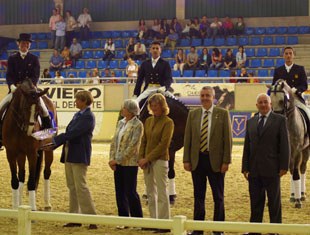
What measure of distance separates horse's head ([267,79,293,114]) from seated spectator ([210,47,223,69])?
18.0 meters

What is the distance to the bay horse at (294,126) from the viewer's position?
11.7 m

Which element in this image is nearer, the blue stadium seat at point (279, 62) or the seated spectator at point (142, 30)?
the blue stadium seat at point (279, 62)

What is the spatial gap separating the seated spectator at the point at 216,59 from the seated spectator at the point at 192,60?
2.27ft

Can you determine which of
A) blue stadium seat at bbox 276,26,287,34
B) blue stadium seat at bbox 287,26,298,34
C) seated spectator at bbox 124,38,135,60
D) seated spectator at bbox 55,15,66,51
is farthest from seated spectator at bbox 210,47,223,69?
seated spectator at bbox 55,15,66,51

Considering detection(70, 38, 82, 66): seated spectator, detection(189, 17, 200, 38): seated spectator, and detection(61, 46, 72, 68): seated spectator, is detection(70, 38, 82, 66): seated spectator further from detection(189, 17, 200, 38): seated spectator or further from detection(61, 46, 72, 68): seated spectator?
detection(189, 17, 200, 38): seated spectator

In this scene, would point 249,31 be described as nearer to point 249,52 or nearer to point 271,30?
point 271,30

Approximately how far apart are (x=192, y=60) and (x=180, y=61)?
0.56 metres

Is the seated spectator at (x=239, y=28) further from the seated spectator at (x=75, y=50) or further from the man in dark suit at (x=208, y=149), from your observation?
the man in dark suit at (x=208, y=149)

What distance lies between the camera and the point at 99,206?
11922 mm

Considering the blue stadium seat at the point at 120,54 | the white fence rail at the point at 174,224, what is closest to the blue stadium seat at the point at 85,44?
the blue stadium seat at the point at 120,54

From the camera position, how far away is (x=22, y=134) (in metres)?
11.1

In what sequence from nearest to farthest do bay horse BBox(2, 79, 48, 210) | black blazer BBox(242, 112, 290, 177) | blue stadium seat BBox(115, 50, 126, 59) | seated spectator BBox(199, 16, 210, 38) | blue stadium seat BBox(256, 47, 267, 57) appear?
1. black blazer BBox(242, 112, 290, 177)
2. bay horse BBox(2, 79, 48, 210)
3. blue stadium seat BBox(256, 47, 267, 57)
4. seated spectator BBox(199, 16, 210, 38)
5. blue stadium seat BBox(115, 50, 126, 59)

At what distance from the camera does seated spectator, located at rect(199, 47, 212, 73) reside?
97.3 ft

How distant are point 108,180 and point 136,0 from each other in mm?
22628
